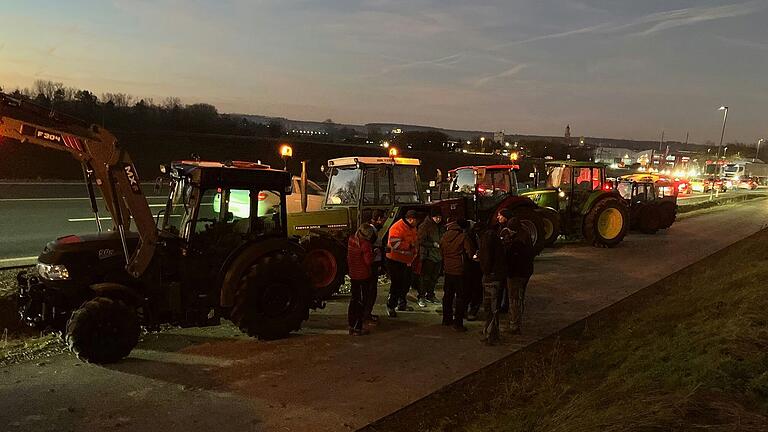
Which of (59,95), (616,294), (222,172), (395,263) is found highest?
(59,95)

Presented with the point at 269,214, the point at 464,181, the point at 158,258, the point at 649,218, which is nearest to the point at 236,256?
the point at 269,214

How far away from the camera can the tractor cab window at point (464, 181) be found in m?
14.4

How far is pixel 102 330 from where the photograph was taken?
18.9ft

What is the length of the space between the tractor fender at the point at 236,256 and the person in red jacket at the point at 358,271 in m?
0.77

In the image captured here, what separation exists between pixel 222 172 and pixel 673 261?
38.7 feet

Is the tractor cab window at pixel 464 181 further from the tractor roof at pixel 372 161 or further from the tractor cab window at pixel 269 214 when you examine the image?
→ the tractor cab window at pixel 269 214

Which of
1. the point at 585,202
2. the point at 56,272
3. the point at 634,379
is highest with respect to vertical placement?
the point at 585,202

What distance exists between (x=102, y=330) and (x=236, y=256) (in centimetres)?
162

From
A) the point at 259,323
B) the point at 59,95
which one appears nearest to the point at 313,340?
the point at 259,323

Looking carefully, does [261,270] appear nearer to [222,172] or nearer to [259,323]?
[259,323]

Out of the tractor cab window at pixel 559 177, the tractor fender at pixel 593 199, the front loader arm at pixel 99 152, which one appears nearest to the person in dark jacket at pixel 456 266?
the front loader arm at pixel 99 152

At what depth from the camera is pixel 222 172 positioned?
6.51 metres

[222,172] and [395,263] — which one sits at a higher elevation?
[222,172]

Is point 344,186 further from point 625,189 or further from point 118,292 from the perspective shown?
point 625,189
